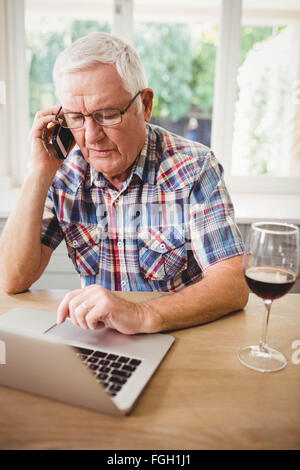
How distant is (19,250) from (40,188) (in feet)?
0.67

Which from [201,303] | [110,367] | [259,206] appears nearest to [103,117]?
[201,303]

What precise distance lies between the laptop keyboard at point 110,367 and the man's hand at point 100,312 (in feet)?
0.23

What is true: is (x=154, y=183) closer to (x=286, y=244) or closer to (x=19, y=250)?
(x=19, y=250)

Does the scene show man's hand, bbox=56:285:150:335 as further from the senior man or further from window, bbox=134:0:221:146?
window, bbox=134:0:221:146

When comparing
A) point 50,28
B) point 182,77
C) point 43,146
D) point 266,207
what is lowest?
point 266,207

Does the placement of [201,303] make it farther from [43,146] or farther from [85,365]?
[43,146]

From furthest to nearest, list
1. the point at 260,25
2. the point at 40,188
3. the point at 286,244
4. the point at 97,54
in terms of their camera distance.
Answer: the point at 260,25 < the point at 40,188 < the point at 97,54 < the point at 286,244

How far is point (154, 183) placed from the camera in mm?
1256

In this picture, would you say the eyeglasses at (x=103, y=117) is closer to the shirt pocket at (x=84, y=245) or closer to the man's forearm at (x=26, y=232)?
the man's forearm at (x=26, y=232)

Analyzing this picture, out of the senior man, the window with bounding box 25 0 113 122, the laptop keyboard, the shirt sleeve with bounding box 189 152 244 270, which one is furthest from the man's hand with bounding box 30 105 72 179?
the window with bounding box 25 0 113 122

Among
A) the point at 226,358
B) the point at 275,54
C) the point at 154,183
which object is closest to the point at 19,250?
the point at 154,183

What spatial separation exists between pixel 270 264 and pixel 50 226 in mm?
810

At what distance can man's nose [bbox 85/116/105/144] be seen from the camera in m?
1.11

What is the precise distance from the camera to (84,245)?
4.23ft
